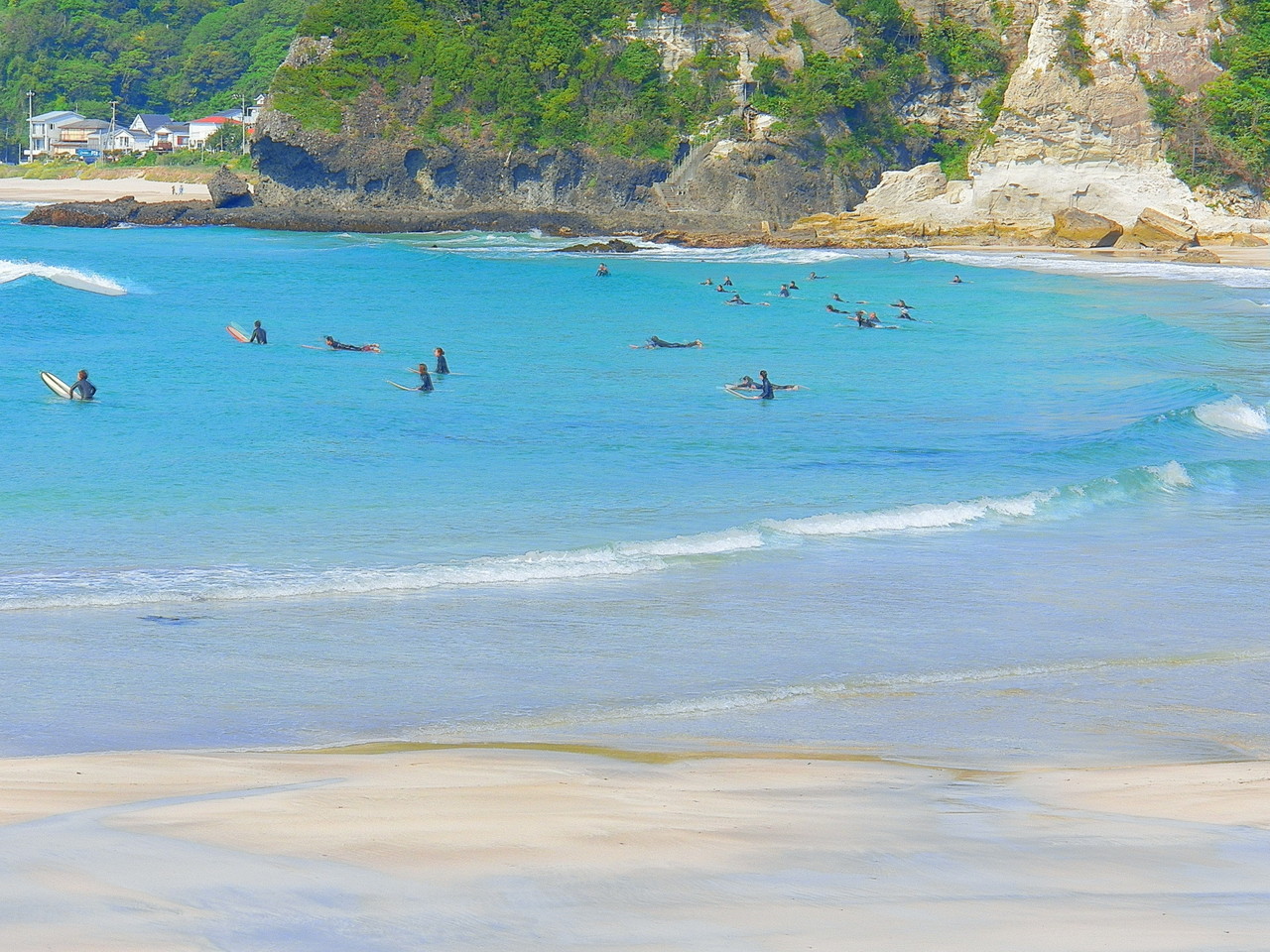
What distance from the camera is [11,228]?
Result: 69.1m

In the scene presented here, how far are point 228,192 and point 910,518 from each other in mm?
70861

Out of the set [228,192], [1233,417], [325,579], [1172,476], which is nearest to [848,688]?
[325,579]

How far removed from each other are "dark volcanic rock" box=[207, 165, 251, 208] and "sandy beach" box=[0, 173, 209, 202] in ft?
52.0

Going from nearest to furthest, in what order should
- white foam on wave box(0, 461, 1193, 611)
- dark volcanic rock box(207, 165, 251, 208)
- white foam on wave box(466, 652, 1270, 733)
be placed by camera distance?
1. white foam on wave box(466, 652, 1270, 733)
2. white foam on wave box(0, 461, 1193, 611)
3. dark volcanic rock box(207, 165, 251, 208)

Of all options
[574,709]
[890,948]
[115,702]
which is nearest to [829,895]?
[890,948]

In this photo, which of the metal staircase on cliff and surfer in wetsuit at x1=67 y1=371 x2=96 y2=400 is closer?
surfer in wetsuit at x1=67 y1=371 x2=96 y2=400

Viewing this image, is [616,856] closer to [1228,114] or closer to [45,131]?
[1228,114]

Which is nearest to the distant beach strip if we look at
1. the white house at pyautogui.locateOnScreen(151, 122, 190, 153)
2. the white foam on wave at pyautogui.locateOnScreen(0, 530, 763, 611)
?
the white house at pyautogui.locateOnScreen(151, 122, 190, 153)

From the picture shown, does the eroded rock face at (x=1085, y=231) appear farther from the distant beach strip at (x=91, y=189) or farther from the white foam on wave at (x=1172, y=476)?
the distant beach strip at (x=91, y=189)

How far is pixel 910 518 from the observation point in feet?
49.4

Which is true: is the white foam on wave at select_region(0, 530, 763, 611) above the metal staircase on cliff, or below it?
below

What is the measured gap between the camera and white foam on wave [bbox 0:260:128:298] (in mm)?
41312

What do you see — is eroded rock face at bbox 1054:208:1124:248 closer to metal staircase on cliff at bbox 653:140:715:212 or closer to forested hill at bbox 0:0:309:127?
metal staircase on cliff at bbox 653:140:715:212

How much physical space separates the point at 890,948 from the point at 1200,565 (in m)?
9.96
